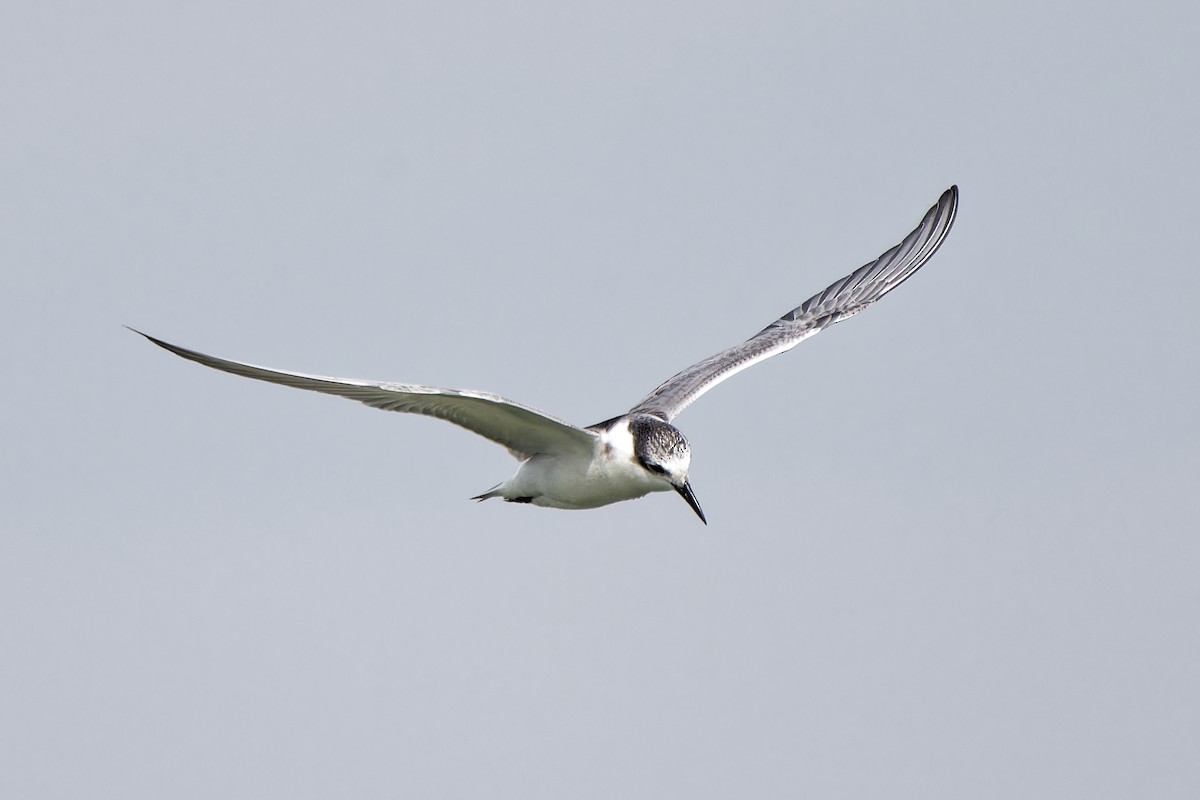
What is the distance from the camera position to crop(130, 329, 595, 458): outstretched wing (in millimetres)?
14844

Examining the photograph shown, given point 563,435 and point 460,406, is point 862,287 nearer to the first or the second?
point 563,435

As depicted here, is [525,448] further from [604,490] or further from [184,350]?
[184,350]

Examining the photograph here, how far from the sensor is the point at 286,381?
15141 millimetres

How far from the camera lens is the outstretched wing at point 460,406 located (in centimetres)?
1484

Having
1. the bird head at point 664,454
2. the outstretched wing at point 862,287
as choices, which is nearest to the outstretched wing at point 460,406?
the bird head at point 664,454

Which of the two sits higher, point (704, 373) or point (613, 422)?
point (704, 373)

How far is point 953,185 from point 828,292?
2.57 m

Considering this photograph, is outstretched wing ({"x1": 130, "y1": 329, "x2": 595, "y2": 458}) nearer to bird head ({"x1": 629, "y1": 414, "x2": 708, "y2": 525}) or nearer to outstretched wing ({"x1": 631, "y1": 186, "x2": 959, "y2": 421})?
bird head ({"x1": 629, "y1": 414, "x2": 708, "y2": 525})

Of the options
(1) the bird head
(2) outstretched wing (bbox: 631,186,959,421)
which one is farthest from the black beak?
(2) outstretched wing (bbox: 631,186,959,421)

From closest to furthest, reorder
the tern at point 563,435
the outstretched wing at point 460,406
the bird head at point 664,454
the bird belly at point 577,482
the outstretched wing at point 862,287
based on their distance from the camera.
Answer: the outstretched wing at point 460,406, the tern at point 563,435, the bird head at point 664,454, the bird belly at point 577,482, the outstretched wing at point 862,287

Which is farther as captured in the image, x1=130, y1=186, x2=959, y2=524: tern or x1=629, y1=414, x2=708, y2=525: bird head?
x1=629, y1=414, x2=708, y2=525: bird head

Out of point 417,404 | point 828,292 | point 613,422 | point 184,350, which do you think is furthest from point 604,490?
point 828,292

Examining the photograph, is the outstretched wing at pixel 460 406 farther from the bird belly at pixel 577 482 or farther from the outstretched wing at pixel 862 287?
the outstretched wing at pixel 862 287

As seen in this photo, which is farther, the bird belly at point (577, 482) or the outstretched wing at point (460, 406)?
the bird belly at point (577, 482)
